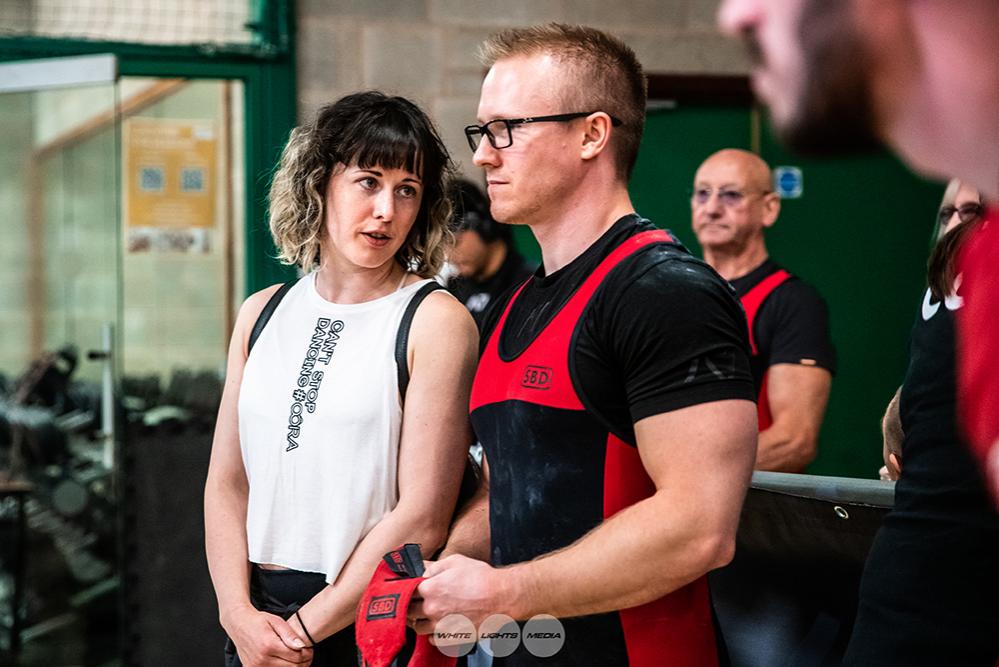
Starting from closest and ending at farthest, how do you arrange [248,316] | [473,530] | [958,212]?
[473,530] → [248,316] → [958,212]

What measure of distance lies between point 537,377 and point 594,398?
10cm

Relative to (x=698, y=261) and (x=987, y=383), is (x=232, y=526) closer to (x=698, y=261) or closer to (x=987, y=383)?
(x=698, y=261)

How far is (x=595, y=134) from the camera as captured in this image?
190 centimetres

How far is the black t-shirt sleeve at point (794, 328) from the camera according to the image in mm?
3562

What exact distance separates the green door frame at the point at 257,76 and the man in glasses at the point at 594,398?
10.9ft

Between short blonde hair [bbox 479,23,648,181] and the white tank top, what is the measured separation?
53 cm

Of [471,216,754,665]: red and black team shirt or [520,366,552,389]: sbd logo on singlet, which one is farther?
[520,366,552,389]: sbd logo on singlet

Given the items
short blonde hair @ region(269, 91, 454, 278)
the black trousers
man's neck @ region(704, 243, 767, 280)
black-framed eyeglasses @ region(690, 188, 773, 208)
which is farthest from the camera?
black-framed eyeglasses @ region(690, 188, 773, 208)

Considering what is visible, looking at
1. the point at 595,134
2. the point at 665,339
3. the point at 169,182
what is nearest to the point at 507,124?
the point at 595,134

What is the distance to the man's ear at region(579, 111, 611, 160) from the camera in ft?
6.22

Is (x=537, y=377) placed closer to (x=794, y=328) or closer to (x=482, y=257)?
(x=794, y=328)

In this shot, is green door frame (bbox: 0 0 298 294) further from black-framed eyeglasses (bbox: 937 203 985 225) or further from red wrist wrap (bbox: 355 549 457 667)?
red wrist wrap (bbox: 355 549 457 667)

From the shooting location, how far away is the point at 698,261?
1.74m

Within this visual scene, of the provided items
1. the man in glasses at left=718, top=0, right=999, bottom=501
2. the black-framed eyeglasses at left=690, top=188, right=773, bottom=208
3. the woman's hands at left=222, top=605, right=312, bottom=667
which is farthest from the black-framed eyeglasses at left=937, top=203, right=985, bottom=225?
the man in glasses at left=718, top=0, right=999, bottom=501
